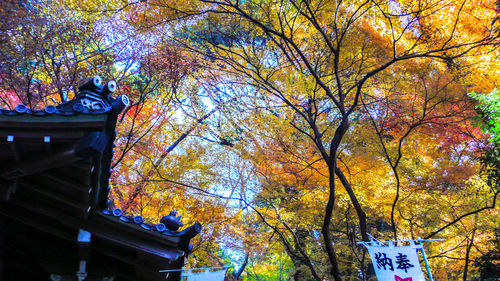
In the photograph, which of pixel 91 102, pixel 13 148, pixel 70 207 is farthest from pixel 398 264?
pixel 13 148

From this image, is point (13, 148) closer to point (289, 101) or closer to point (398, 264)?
point (398, 264)

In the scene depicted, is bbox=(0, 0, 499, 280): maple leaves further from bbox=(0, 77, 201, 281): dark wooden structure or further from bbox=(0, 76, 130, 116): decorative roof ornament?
bbox=(0, 77, 201, 281): dark wooden structure

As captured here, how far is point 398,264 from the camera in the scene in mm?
4691

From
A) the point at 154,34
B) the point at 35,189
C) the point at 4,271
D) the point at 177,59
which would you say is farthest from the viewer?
the point at 177,59

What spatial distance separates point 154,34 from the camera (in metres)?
8.63

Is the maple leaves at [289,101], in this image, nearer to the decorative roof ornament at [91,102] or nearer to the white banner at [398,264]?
the white banner at [398,264]

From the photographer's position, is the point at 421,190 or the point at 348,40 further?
the point at 421,190

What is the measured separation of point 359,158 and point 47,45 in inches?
405

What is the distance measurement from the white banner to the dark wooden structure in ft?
10.4

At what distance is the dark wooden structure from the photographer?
3031 millimetres

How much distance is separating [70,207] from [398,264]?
16.1ft

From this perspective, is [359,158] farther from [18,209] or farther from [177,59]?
[18,209]

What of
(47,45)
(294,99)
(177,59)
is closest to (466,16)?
(294,99)

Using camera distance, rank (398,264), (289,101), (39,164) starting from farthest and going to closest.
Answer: (289,101) → (398,264) → (39,164)
